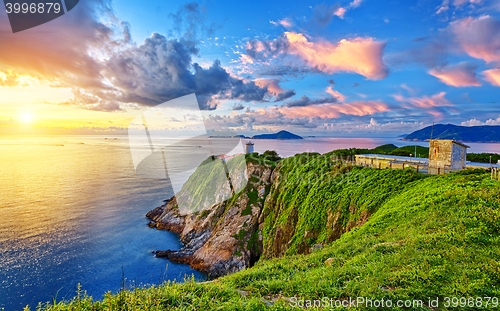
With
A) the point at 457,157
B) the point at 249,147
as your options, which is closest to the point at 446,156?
the point at 457,157

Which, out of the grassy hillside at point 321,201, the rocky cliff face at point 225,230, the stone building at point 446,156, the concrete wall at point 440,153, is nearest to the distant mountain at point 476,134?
the stone building at point 446,156

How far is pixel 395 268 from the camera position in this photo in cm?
636

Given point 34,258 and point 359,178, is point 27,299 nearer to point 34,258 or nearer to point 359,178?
point 34,258

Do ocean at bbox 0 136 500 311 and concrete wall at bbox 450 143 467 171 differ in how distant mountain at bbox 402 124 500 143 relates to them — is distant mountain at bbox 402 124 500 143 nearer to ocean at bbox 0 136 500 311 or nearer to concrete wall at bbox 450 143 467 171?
ocean at bbox 0 136 500 311

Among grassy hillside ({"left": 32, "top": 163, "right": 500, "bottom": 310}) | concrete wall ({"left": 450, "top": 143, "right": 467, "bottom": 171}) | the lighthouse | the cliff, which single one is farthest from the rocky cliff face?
concrete wall ({"left": 450, "top": 143, "right": 467, "bottom": 171})

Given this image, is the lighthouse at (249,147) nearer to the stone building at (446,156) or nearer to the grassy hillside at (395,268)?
the stone building at (446,156)

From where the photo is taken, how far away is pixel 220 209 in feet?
122

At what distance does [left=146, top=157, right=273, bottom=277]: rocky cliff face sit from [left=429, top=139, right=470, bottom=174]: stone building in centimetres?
2218

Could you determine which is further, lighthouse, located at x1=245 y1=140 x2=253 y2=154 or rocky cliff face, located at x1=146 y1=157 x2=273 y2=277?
lighthouse, located at x1=245 y1=140 x2=253 y2=154

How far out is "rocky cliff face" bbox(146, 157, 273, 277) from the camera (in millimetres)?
28875

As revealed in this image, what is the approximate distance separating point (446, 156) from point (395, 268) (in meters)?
17.6

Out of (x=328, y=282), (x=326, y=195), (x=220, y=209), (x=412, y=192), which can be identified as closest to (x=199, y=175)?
(x=220, y=209)

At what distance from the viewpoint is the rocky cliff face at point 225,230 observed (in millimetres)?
28875

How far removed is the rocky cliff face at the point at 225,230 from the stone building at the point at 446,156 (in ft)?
72.8
